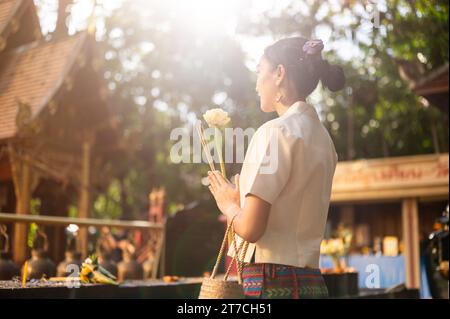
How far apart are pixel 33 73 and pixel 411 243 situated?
29.0 feet

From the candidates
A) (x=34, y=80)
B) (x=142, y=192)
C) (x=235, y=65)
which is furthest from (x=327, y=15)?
(x=142, y=192)

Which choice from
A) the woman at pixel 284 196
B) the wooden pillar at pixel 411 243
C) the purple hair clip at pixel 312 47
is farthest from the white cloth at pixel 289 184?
the wooden pillar at pixel 411 243

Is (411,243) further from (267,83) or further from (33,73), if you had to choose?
(267,83)

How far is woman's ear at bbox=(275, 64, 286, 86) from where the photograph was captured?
219cm

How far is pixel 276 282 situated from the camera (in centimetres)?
204

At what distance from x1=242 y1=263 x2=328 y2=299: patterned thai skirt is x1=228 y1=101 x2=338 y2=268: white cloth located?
→ 2cm

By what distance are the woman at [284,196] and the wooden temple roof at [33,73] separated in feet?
21.9

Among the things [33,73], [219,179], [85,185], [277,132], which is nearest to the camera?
[277,132]

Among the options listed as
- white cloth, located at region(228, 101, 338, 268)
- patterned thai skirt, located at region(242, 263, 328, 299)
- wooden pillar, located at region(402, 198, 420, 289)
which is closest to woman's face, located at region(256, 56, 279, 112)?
white cloth, located at region(228, 101, 338, 268)

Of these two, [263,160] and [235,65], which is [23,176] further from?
[235,65]

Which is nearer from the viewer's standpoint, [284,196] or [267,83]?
[284,196]

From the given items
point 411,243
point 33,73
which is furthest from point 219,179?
point 411,243

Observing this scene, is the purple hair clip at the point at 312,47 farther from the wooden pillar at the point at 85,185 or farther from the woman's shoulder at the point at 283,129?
the wooden pillar at the point at 85,185

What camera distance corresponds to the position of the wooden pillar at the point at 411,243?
1338 centimetres
